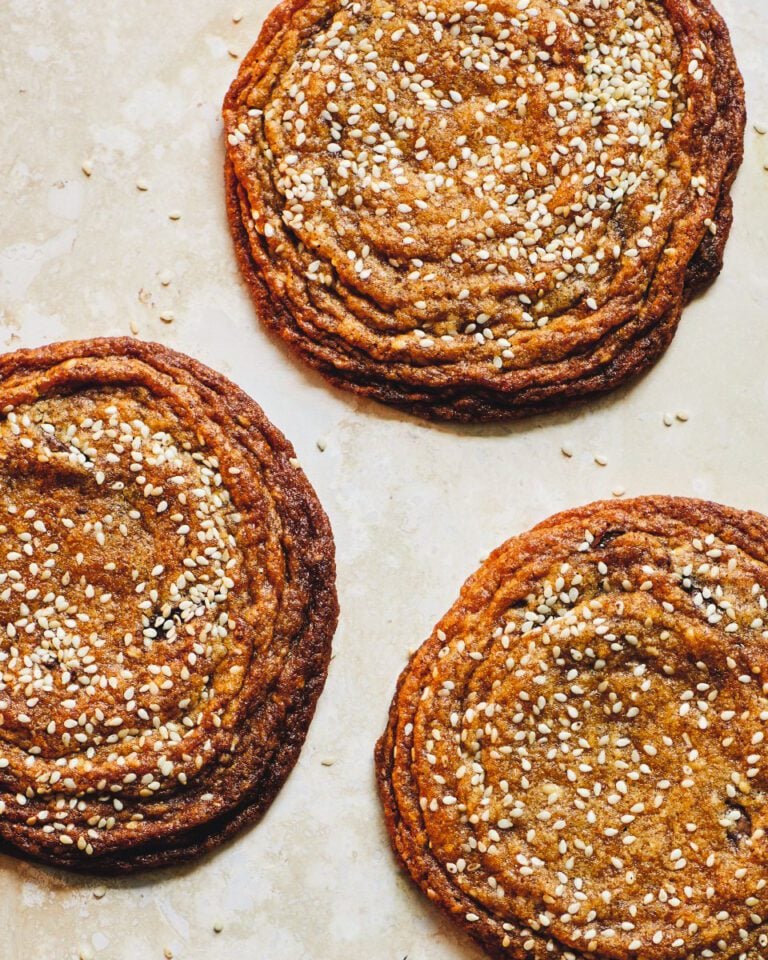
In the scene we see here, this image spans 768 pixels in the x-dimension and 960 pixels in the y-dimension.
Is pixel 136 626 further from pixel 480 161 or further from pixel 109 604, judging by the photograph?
pixel 480 161

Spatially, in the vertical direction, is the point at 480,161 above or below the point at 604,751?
above

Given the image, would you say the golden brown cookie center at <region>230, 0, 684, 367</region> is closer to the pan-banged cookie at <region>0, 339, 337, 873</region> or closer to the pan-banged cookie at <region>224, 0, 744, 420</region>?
the pan-banged cookie at <region>224, 0, 744, 420</region>

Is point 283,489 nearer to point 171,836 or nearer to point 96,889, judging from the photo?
point 171,836

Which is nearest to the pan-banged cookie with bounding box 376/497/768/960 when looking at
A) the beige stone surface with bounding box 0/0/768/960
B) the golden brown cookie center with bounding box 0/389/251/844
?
the beige stone surface with bounding box 0/0/768/960

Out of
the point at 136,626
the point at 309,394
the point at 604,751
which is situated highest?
the point at 309,394

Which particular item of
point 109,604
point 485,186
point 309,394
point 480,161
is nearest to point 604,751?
point 309,394

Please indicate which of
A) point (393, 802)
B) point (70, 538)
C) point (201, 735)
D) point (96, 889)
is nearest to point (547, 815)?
point (393, 802)
